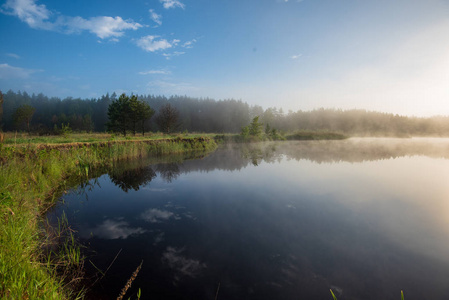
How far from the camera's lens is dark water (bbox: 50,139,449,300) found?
2.62 meters

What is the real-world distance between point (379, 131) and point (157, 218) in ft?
235

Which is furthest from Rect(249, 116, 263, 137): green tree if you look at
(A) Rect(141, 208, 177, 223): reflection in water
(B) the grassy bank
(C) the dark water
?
(A) Rect(141, 208, 177, 223): reflection in water

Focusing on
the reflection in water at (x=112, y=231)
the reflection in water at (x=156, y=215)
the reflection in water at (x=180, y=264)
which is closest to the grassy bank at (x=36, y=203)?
the reflection in water at (x=112, y=231)

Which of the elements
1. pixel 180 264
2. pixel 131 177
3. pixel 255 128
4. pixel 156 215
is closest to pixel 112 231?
pixel 156 215

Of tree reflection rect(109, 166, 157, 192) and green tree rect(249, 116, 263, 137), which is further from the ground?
green tree rect(249, 116, 263, 137)

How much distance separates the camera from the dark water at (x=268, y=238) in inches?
103

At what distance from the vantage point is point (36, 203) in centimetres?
452

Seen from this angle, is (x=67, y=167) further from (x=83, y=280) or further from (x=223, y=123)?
(x=223, y=123)

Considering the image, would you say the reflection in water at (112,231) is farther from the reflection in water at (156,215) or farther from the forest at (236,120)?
the forest at (236,120)

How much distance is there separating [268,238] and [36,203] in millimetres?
5216

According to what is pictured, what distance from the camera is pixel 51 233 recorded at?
360cm

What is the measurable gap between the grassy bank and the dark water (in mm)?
466

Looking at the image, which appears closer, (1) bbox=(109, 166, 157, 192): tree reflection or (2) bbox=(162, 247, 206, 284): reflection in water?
(2) bbox=(162, 247, 206, 284): reflection in water

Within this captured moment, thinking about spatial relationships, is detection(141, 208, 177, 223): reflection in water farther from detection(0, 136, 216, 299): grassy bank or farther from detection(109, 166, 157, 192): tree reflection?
detection(109, 166, 157, 192): tree reflection
